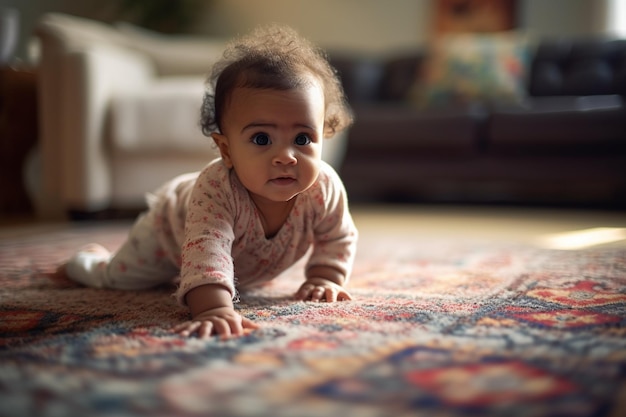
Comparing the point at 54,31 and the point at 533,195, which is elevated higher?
the point at 54,31

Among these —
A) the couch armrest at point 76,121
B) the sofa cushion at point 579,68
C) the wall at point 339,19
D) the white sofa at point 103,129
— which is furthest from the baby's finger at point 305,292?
the wall at point 339,19

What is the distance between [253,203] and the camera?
872 millimetres

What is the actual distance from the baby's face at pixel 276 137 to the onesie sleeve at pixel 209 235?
0.05 m

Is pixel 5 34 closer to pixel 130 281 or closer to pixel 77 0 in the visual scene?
pixel 77 0

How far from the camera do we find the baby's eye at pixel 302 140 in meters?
0.80

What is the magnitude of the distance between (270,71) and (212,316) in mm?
328

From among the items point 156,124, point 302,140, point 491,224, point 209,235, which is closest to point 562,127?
point 491,224

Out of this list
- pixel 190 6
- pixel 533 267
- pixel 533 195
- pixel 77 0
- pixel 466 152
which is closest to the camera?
pixel 533 267

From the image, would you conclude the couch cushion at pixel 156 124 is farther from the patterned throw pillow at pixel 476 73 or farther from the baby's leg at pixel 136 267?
the patterned throw pillow at pixel 476 73

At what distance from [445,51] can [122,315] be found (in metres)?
2.46

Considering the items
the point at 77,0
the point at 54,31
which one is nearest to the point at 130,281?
the point at 54,31

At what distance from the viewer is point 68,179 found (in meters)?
1.95

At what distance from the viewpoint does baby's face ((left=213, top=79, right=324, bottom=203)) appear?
0.78 m

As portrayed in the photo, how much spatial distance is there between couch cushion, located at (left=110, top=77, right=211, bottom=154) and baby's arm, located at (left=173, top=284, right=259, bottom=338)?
1.29 m
